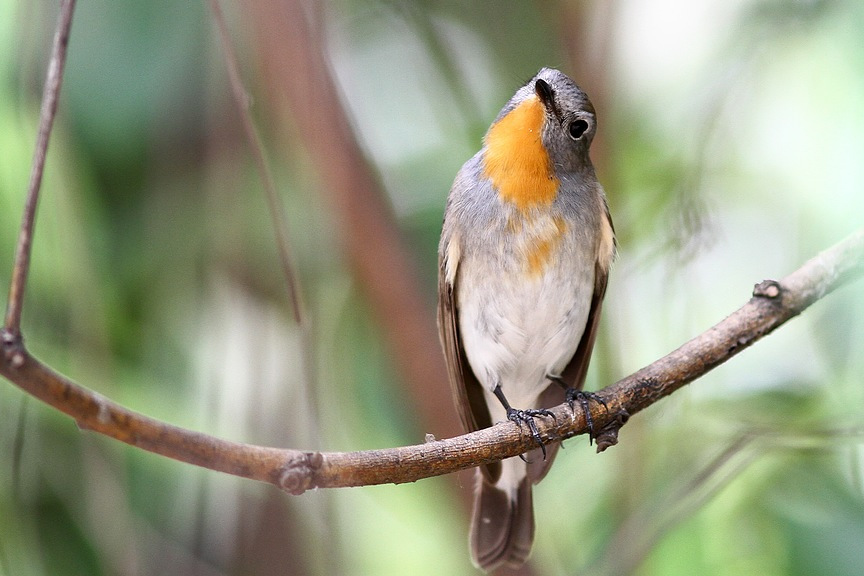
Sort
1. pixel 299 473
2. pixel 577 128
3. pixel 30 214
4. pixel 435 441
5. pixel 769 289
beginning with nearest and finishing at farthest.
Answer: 1. pixel 30 214
2. pixel 299 473
3. pixel 435 441
4. pixel 769 289
5. pixel 577 128

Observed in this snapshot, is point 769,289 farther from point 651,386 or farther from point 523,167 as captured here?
point 523,167

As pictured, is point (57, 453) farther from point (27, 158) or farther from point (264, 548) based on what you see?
point (27, 158)

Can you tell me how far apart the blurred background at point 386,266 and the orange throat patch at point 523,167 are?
45 centimetres

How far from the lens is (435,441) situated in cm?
168

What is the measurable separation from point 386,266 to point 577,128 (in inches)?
28.1

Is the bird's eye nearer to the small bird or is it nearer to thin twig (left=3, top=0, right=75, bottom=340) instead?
the small bird

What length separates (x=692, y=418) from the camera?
108 inches

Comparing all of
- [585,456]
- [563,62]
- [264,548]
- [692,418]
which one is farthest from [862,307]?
[264,548]

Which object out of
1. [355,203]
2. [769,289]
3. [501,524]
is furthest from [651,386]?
[355,203]

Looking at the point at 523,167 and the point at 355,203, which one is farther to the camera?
the point at 355,203

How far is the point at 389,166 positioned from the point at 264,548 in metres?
1.33

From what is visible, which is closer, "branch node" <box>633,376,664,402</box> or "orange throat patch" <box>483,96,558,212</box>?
"branch node" <box>633,376,664,402</box>

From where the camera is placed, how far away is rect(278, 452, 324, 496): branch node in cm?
137

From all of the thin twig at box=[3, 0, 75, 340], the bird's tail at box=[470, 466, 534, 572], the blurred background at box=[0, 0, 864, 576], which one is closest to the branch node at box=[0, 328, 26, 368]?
the thin twig at box=[3, 0, 75, 340]
